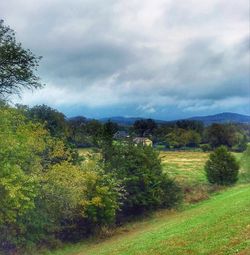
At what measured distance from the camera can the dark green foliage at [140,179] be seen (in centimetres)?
5234

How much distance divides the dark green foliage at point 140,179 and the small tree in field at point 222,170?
1712 cm

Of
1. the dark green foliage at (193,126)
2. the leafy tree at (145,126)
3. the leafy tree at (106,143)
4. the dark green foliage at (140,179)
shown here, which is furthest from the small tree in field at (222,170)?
the dark green foliage at (193,126)

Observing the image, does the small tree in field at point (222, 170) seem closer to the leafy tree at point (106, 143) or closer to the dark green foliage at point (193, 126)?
the leafy tree at point (106, 143)

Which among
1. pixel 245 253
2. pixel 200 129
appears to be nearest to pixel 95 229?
pixel 245 253

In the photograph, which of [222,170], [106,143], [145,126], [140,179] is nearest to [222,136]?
[145,126]

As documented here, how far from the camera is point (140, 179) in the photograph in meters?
53.5

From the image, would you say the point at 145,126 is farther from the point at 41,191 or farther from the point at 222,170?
the point at 41,191

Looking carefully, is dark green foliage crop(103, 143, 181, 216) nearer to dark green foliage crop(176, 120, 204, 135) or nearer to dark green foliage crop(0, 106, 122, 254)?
dark green foliage crop(0, 106, 122, 254)

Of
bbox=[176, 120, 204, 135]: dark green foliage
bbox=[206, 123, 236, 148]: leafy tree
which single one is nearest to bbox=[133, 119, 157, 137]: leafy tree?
bbox=[176, 120, 204, 135]: dark green foliage

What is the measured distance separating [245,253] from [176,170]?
233ft

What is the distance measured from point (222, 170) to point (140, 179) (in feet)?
74.0

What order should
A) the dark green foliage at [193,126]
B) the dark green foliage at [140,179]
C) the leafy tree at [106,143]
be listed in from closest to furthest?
1. the dark green foliage at [140,179]
2. the leafy tree at [106,143]
3. the dark green foliage at [193,126]

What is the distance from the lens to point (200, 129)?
19075 centimetres

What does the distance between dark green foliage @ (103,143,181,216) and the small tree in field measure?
17.1 meters
